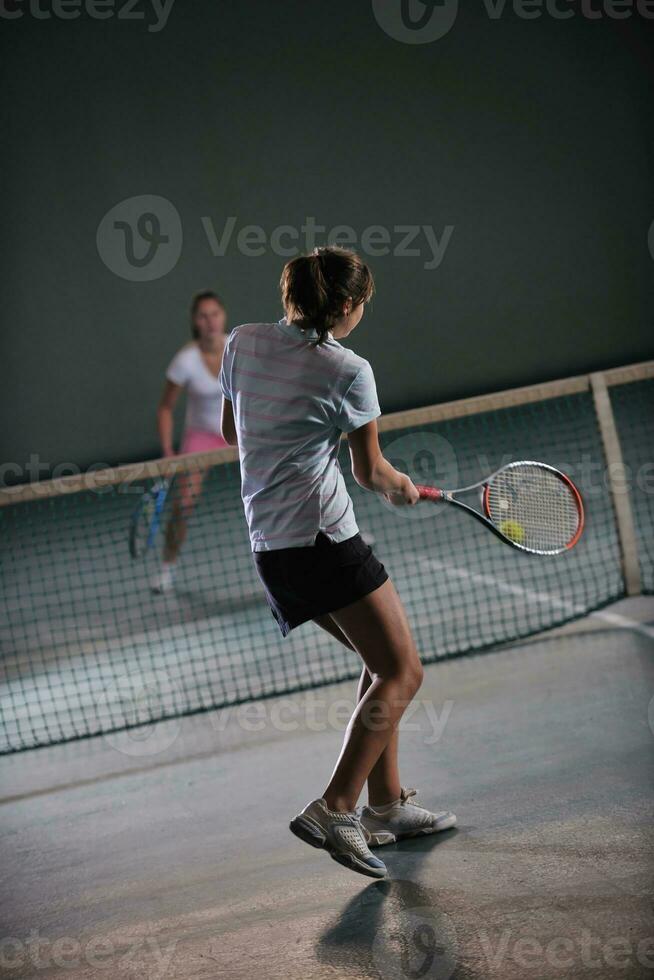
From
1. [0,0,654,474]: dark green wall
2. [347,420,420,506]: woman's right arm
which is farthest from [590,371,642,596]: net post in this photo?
[0,0,654,474]: dark green wall

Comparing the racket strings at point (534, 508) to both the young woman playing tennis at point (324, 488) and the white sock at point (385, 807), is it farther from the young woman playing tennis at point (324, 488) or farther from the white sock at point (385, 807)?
the white sock at point (385, 807)

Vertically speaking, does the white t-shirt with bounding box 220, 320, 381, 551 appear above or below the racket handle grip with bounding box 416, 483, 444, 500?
above

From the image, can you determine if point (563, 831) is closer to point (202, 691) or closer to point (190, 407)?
point (202, 691)

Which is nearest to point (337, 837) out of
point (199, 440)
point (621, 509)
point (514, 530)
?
point (514, 530)

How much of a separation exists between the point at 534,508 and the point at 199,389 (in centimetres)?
336

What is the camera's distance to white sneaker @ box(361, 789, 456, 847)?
288 cm

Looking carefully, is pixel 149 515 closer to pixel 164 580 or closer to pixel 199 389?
pixel 164 580

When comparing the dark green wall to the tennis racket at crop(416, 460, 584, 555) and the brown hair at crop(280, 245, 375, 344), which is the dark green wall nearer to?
the tennis racket at crop(416, 460, 584, 555)

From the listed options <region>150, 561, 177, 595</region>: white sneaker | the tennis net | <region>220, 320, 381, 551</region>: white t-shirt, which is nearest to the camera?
<region>220, 320, 381, 551</region>: white t-shirt

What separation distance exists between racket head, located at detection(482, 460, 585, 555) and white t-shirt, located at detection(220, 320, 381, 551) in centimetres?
86

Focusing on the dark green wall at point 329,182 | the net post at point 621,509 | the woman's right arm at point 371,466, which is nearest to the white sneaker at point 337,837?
the woman's right arm at point 371,466

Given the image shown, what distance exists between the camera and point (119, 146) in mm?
12016

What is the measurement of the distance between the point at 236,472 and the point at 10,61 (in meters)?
5.05

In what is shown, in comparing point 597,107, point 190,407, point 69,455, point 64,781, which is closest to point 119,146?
point 69,455
